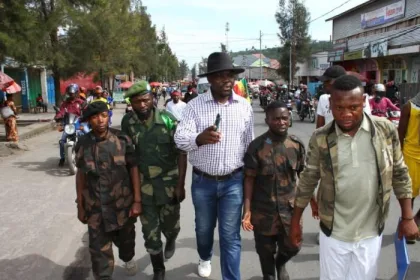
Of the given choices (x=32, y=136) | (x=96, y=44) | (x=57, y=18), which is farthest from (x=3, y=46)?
(x=96, y=44)

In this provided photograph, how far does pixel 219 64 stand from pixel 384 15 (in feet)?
85.1

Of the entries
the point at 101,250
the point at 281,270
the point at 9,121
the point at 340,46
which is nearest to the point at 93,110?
the point at 101,250

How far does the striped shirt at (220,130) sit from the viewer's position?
3.03 metres

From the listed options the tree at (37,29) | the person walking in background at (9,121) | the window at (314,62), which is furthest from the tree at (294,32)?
the person walking in background at (9,121)

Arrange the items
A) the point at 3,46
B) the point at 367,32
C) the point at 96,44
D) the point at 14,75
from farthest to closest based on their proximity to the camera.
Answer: the point at 367,32 < the point at 14,75 < the point at 96,44 < the point at 3,46

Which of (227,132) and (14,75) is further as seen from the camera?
(14,75)

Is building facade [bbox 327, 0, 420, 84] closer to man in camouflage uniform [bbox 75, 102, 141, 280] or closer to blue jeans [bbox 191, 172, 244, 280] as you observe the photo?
blue jeans [bbox 191, 172, 244, 280]

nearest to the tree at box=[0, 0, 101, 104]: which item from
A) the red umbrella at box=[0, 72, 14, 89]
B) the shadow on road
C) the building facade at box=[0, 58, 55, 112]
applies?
the red umbrella at box=[0, 72, 14, 89]

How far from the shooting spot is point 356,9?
29406mm

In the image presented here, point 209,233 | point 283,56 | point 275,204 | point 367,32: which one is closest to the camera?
point 275,204

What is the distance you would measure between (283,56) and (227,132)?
53430 millimetres

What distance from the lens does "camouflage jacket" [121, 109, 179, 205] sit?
3301mm

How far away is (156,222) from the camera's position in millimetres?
3365

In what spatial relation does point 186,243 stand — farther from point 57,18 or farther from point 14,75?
point 14,75
